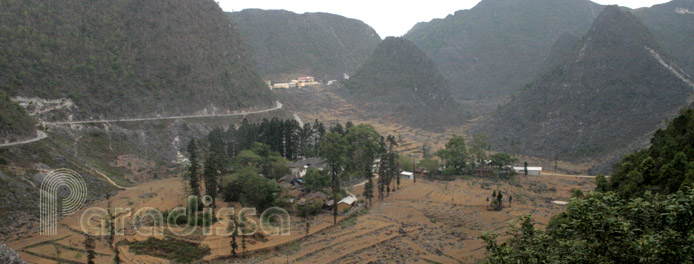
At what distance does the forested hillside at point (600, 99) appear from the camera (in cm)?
5528

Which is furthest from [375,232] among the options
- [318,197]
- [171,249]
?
[171,249]

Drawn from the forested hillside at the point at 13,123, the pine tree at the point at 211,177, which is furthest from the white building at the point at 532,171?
the forested hillside at the point at 13,123

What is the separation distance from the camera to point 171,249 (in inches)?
928

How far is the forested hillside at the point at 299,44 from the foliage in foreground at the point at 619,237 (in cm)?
11500

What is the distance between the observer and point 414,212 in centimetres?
3178

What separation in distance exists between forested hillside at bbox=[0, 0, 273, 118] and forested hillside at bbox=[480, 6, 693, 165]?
4786 centimetres

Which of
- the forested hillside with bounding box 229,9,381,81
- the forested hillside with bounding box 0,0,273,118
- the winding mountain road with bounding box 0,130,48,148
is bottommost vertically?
the winding mountain road with bounding box 0,130,48,148

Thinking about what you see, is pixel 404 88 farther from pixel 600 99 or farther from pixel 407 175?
pixel 407 175

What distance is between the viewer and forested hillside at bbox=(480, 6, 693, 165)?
5528cm

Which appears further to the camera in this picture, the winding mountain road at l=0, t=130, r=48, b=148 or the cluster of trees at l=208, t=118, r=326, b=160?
the cluster of trees at l=208, t=118, r=326, b=160

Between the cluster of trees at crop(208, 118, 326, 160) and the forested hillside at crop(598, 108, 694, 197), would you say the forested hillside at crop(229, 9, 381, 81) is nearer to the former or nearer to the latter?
the cluster of trees at crop(208, 118, 326, 160)

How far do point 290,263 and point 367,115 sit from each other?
67.2 metres

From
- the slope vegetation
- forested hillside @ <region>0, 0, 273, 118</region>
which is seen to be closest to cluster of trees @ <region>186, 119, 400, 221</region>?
forested hillside @ <region>0, 0, 273, 118</region>

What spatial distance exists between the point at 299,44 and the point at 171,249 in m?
129
